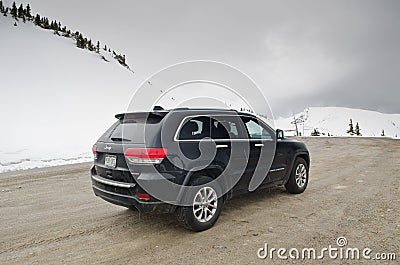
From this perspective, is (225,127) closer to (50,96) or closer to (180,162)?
(180,162)

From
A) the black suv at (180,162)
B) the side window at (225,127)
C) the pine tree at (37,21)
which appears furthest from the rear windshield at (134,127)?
the pine tree at (37,21)

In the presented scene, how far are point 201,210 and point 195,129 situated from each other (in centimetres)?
110

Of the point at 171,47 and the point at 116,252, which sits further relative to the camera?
the point at 171,47

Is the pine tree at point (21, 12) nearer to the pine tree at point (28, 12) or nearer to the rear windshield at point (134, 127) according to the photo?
the pine tree at point (28, 12)

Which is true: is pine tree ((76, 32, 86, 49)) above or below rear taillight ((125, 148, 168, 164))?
above

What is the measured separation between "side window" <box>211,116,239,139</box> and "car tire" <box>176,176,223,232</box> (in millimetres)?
694

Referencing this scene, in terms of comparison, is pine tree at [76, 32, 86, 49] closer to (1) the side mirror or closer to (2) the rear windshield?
(2) the rear windshield

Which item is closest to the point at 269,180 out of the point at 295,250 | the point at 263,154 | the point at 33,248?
the point at 263,154

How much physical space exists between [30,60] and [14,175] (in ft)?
51.9

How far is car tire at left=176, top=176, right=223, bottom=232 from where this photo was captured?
367 cm

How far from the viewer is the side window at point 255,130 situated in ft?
15.5

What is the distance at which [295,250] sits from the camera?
10.8 feet

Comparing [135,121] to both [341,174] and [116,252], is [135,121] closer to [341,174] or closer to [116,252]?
[116,252]

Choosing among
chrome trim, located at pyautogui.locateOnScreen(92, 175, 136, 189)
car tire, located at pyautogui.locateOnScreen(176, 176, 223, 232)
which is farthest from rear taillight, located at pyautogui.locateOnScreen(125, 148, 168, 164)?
car tire, located at pyautogui.locateOnScreen(176, 176, 223, 232)
